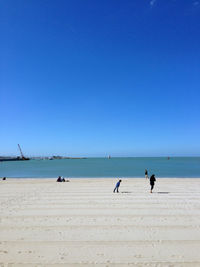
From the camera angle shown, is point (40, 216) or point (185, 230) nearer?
point (185, 230)

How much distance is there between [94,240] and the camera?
5.14m

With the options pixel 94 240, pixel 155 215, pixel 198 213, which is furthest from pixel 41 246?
pixel 198 213

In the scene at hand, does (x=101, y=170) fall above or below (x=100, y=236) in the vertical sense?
below

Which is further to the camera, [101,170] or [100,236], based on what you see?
[101,170]

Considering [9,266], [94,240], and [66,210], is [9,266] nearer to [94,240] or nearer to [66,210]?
[94,240]

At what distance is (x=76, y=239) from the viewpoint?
5230 mm

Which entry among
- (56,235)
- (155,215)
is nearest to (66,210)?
(56,235)

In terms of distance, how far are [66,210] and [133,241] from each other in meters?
4.20

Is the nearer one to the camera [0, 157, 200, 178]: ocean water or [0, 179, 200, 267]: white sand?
[0, 179, 200, 267]: white sand

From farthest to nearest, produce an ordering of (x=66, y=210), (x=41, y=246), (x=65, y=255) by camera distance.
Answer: (x=66, y=210), (x=41, y=246), (x=65, y=255)

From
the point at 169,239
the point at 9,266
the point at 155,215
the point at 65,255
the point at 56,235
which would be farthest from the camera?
the point at 155,215

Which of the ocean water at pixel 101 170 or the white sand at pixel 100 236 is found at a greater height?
the white sand at pixel 100 236

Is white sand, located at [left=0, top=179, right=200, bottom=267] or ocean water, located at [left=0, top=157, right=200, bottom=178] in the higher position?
white sand, located at [left=0, top=179, right=200, bottom=267]

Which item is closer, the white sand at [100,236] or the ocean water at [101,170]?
the white sand at [100,236]
